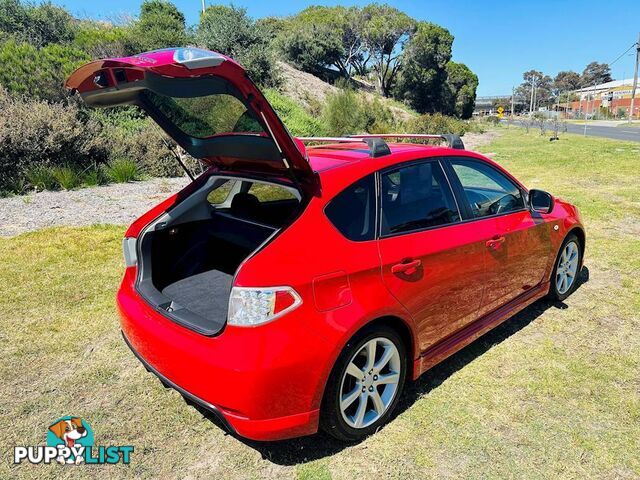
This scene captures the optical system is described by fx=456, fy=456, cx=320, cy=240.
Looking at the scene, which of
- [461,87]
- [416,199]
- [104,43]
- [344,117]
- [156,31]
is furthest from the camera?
[461,87]

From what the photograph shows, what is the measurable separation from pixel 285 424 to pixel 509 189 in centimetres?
263

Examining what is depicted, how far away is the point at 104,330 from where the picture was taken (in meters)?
4.00

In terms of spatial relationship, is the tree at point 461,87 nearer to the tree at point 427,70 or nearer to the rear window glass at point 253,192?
the tree at point 427,70

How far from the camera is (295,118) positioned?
772 inches

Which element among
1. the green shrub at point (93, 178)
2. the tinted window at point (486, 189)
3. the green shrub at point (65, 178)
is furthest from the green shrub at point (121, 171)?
the tinted window at point (486, 189)

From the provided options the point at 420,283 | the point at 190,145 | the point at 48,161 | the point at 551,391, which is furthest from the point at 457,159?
the point at 48,161

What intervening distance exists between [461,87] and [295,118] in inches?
1350

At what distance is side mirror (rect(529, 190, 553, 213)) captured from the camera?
3762 millimetres

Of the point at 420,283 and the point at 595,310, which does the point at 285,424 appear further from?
the point at 595,310

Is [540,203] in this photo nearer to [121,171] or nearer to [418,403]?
[418,403]

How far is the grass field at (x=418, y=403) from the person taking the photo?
2.49 metres

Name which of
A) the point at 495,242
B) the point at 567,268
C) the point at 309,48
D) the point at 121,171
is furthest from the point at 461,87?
the point at 495,242

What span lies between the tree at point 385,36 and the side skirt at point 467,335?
45.5m

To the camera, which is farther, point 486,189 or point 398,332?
point 486,189
